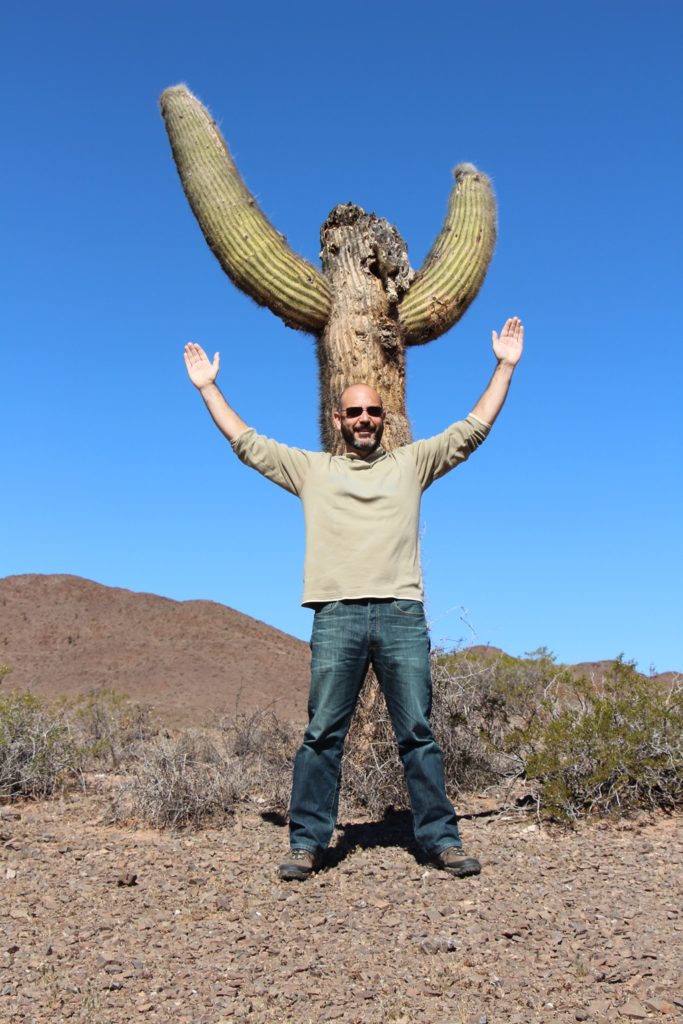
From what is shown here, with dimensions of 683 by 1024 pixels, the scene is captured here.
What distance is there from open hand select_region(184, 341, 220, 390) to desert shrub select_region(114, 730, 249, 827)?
101 inches

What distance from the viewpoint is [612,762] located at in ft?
18.9

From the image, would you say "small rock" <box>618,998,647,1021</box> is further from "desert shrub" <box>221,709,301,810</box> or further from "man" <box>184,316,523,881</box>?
"desert shrub" <box>221,709,301,810</box>

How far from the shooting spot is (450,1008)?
339cm

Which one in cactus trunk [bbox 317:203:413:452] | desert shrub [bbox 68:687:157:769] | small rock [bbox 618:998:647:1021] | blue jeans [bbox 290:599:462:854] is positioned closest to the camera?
small rock [bbox 618:998:647:1021]

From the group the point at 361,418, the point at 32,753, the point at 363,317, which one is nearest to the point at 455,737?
the point at 361,418

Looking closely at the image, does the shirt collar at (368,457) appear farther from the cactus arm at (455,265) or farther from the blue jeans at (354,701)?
the cactus arm at (455,265)

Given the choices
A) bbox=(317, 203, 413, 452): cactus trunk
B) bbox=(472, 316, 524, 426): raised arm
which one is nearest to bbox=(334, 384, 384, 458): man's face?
bbox=(472, 316, 524, 426): raised arm

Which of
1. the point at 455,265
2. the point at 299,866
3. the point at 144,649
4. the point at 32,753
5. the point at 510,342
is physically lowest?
the point at 299,866

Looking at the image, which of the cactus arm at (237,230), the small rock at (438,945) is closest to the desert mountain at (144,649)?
the cactus arm at (237,230)

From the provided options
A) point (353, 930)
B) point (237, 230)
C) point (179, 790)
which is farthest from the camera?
point (237, 230)

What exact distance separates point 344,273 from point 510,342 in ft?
8.74

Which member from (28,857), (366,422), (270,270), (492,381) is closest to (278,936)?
(28,857)

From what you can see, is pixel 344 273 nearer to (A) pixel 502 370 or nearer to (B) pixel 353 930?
(A) pixel 502 370

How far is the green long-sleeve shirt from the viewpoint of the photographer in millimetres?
4809
